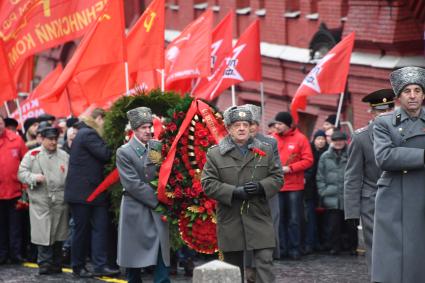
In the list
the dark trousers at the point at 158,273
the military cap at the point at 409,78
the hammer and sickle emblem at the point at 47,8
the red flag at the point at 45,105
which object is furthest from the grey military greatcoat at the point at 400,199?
the red flag at the point at 45,105

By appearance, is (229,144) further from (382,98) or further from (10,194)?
(10,194)

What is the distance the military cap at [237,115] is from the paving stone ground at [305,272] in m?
3.69

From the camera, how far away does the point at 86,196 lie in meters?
16.8

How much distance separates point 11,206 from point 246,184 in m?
6.36

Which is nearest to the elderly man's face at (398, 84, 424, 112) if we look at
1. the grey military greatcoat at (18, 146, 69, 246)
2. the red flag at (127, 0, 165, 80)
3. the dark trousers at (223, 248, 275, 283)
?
the dark trousers at (223, 248, 275, 283)

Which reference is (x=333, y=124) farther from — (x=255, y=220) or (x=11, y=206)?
(x=255, y=220)

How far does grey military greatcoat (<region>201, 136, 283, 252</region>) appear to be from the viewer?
513 inches

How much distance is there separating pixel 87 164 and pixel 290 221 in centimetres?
290

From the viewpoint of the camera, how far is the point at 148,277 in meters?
16.9

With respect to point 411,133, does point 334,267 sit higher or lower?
lower

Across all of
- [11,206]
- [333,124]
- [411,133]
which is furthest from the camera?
[333,124]

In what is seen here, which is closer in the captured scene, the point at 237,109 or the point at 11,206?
the point at 237,109

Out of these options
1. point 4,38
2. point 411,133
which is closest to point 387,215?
point 411,133

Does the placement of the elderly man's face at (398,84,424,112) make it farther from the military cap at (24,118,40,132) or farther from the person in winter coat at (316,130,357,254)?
the military cap at (24,118,40,132)
